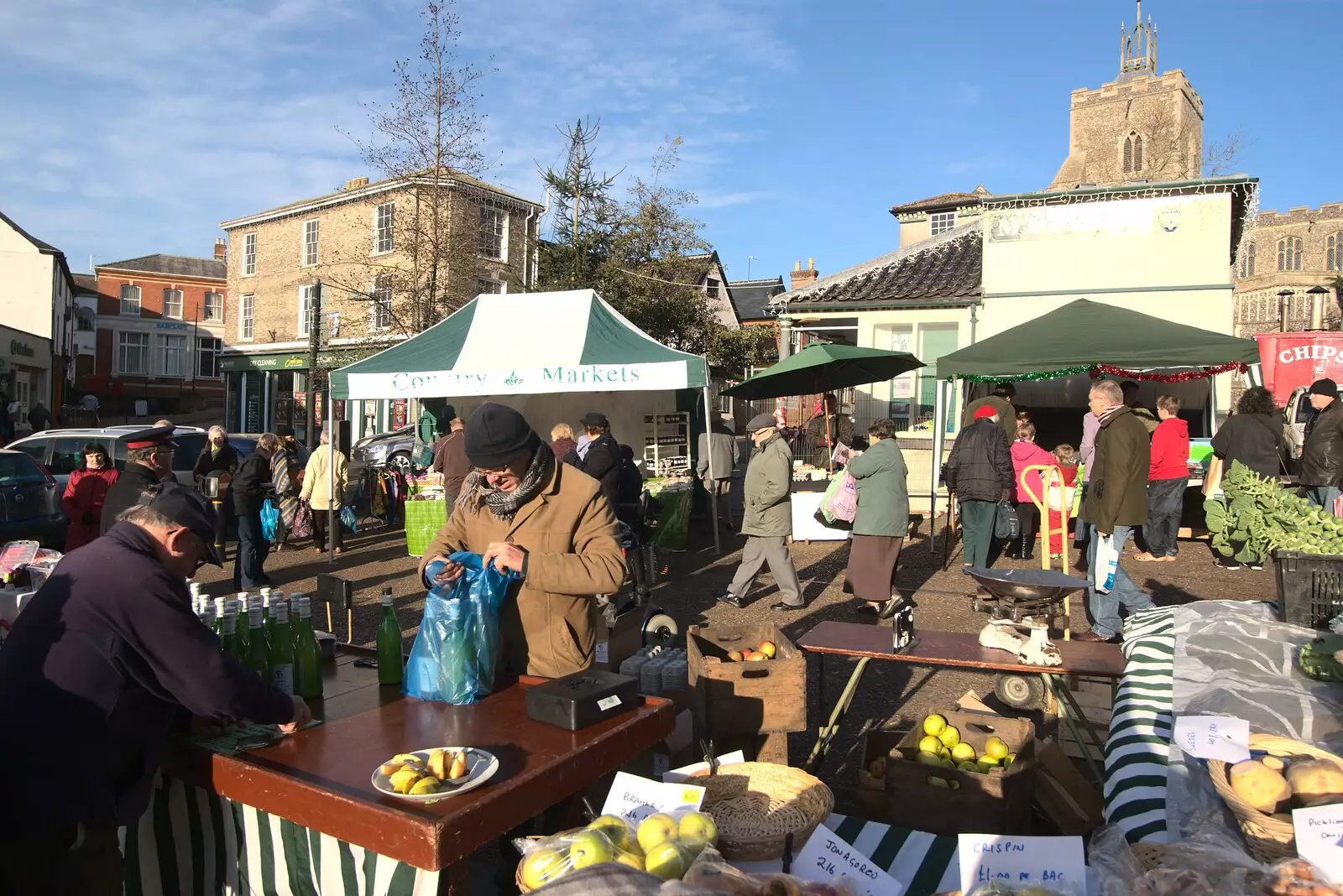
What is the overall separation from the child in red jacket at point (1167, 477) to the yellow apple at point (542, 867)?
29.4ft

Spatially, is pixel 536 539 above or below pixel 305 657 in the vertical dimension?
above

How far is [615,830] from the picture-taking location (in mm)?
2045

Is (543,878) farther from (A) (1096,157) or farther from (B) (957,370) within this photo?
(A) (1096,157)

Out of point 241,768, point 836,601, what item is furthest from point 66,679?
point 836,601

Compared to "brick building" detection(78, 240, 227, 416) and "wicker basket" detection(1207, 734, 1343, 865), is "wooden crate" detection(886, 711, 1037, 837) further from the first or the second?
"brick building" detection(78, 240, 227, 416)

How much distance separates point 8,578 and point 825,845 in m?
4.63

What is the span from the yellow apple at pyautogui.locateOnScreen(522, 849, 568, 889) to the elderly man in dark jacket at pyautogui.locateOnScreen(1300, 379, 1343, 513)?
375 inches

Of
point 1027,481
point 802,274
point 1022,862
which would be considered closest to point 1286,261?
point 802,274

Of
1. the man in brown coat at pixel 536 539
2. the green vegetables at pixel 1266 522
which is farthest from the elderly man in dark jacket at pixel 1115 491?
the man in brown coat at pixel 536 539

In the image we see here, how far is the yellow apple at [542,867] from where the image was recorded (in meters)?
1.87

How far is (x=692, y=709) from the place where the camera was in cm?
407

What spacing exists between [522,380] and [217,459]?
3809 millimetres

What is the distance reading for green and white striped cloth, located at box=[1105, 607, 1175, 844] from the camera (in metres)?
2.71

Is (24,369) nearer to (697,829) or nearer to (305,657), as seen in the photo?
(305,657)
